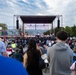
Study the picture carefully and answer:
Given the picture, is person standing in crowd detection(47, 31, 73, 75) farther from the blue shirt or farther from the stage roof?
the stage roof

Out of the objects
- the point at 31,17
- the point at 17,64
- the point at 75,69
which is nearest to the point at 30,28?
the point at 31,17

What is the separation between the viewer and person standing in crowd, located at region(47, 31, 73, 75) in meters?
4.00

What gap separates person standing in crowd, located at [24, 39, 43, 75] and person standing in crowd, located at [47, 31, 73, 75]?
0.88 metres

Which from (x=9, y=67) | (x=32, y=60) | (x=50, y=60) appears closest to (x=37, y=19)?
(x=32, y=60)

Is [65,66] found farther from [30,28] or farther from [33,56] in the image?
[30,28]

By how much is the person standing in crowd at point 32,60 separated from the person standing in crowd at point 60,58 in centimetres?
88

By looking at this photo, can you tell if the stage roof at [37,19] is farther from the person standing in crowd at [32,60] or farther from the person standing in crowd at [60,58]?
the person standing in crowd at [60,58]

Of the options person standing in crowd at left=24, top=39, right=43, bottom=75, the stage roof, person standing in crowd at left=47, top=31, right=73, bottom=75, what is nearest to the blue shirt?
person standing in crowd at left=47, top=31, right=73, bottom=75

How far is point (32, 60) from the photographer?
4.94m

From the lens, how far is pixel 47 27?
2355 inches

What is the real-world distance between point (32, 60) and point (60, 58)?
1.02 m

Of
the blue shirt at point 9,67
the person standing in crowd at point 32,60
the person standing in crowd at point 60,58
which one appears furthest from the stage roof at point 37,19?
the blue shirt at point 9,67

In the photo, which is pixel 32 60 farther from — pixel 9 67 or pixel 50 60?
pixel 9 67

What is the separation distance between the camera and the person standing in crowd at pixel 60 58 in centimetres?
400
